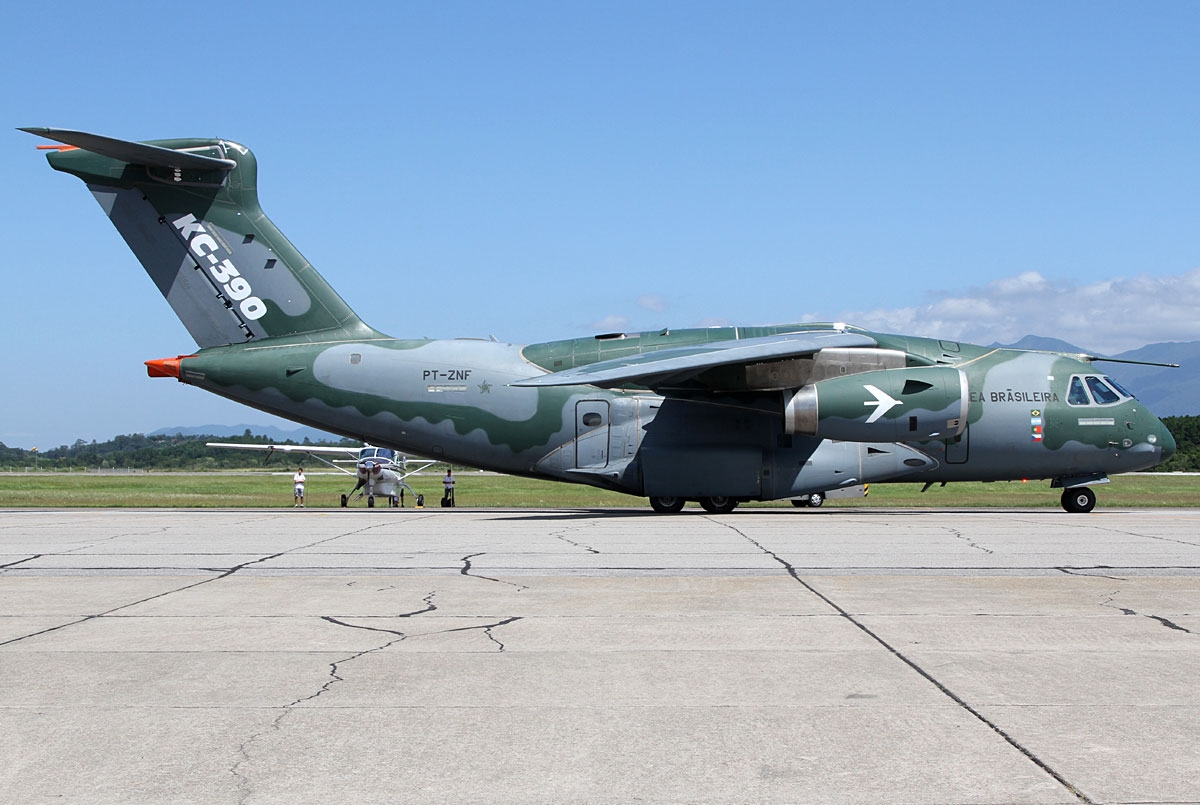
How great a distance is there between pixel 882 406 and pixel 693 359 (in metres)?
3.51

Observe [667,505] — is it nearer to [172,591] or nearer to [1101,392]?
Answer: [1101,392]

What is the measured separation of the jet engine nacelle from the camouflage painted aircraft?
869 millimetres

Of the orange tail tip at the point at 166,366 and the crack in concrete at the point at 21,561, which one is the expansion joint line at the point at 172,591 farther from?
the orange tail tip at the point at 166,366

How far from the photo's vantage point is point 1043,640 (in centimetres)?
683

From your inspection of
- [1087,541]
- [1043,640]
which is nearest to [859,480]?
[1087,541]

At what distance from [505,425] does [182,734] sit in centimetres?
1628

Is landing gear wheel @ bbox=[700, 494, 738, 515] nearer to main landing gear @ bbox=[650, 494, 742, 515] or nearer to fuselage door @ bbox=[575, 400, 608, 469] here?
main landing gear @ bbox=[650, 494, 742, 515]

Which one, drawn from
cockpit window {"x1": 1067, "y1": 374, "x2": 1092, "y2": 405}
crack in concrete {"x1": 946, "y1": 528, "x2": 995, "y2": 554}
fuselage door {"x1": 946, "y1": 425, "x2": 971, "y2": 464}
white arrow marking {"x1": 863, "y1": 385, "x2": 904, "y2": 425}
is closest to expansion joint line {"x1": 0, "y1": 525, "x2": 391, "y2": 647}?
crack in concrete {"x1": 946, "y1": 528, "x2": 995, "y2": 554}

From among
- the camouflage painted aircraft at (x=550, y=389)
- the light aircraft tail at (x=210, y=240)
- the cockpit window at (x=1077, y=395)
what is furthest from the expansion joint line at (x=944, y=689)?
the light aircraft tail at (x=210, y=240)

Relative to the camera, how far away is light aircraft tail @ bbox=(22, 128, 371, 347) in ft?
67.3

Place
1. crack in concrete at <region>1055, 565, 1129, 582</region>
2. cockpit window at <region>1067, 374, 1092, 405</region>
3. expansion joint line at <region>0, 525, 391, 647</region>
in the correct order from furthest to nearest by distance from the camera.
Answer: cockpit window at <region>1067, 374, 1092, 405</region> < crack in concrete at <region>1055, 565, 1129, 582</region> < expansion joint line at <region>0, 525, 391, 647</region>

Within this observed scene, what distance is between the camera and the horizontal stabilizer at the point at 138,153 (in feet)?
58.9

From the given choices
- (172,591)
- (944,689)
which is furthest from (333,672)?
(172,591)

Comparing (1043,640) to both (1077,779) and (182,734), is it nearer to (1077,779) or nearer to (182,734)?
(1077,779)
